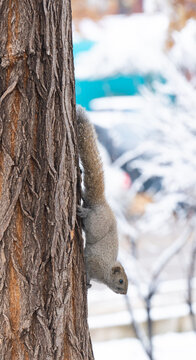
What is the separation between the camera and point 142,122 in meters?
2.75

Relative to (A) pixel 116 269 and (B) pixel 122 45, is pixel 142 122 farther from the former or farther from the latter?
(A) pixel 116 269

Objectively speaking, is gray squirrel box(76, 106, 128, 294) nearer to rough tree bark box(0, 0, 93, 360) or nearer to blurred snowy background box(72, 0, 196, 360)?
rough tree bark box(0, 0, 93, 360)

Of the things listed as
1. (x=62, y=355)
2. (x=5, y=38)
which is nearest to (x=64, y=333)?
(x=62, y=355)

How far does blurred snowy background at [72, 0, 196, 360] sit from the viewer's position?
2.63 meters

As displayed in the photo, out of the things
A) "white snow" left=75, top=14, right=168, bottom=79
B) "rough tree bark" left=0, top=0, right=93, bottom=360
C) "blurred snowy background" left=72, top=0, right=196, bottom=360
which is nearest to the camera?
"rough tree bark" left=0, top=0, right=93, bottom=360

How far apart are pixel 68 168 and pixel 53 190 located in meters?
0.05

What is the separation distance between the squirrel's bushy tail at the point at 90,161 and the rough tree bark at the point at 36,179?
94 mm

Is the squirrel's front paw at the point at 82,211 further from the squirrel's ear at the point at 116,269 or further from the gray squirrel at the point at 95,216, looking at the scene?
the squirrel's ear at the point at 116,269

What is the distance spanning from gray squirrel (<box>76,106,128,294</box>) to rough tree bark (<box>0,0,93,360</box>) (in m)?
0.11

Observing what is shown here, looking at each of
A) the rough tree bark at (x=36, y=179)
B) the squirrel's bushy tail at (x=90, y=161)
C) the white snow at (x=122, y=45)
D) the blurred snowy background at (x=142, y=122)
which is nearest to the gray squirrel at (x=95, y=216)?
the squirrel's bushy tail at (x=90, y=161)

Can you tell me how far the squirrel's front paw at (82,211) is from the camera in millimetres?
1064

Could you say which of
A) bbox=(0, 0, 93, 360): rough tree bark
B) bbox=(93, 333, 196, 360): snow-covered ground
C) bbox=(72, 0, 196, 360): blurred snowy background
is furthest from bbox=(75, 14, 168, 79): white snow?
bbox=(0, 0, 93, 360): rough tree bark

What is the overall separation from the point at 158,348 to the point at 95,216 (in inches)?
80.7

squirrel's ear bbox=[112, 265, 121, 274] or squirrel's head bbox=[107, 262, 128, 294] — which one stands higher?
squirrel's ear bbox=[112, 265, 121, 274]
